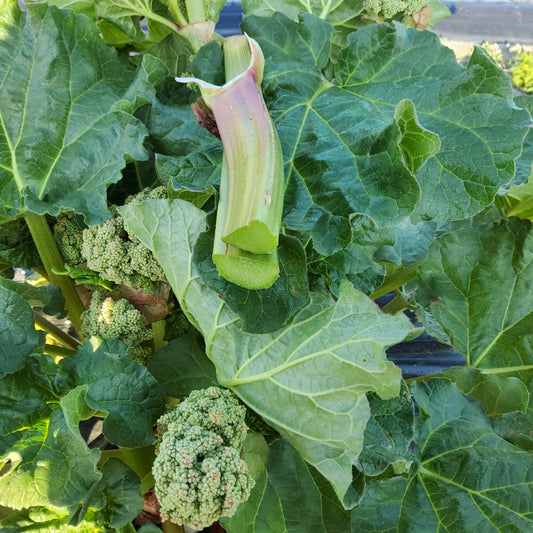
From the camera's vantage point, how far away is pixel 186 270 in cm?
67

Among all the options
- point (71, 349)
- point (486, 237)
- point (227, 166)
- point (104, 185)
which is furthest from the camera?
point (71, 349)

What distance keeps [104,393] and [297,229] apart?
0.30m

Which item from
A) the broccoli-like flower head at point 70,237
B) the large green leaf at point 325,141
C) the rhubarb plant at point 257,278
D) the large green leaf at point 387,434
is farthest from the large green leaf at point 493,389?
the broccoli-like flower head at point 70,237

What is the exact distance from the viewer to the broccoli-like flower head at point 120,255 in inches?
28.1

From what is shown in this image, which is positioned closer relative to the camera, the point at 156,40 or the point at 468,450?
the point at 468,450

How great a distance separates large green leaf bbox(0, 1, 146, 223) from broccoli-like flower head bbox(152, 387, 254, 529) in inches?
13.2

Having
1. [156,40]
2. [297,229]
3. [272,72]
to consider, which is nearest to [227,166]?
[297,229]

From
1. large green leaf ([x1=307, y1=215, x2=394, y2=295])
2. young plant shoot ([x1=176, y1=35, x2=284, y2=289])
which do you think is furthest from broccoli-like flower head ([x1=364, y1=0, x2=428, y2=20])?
large green leaf ([x1=307, y1=215, x2=394, y2=295])

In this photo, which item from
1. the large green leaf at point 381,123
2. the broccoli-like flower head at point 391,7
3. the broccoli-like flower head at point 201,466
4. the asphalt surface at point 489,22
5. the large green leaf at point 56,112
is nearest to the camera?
the broccoli-like flower head at point 201,466

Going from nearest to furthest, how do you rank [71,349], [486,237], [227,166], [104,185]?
[227,166] → [104,185] → [486,237] → [71,349]

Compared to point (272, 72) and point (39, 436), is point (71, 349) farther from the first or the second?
point (272, 72)

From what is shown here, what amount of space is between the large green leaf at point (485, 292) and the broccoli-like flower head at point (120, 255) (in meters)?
0.42

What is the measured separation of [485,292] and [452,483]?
288mm

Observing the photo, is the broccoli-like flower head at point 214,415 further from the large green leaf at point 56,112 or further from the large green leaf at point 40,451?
the large green leaf at point 56,112
